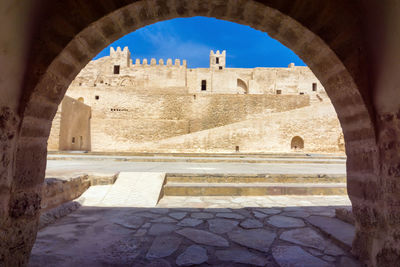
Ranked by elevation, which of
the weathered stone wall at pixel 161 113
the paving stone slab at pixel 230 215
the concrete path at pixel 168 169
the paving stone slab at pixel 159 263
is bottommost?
the paving stone slab at pixel 230 215

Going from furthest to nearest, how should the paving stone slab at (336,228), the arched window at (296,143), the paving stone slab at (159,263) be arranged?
the arched window at (296,143) → the paving stone slab at (336,228) → the paving stone slab at (159,263)

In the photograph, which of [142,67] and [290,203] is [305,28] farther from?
[142,67]

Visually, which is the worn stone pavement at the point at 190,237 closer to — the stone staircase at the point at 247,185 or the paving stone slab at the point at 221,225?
the paving stone slab at the point at 221,225

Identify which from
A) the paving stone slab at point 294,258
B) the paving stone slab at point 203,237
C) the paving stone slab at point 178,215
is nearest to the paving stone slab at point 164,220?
the paving stone slab at point 178,215

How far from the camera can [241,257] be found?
1977mm

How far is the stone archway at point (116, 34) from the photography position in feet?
5.00

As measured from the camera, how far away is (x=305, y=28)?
5.58ft

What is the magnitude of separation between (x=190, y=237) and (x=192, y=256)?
408mm

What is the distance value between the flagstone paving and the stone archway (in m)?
0.43

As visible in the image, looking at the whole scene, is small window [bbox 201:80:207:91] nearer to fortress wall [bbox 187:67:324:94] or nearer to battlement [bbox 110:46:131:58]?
fortress wall [bbox 187:67:324:94]

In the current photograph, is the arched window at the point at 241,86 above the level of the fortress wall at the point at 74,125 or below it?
above

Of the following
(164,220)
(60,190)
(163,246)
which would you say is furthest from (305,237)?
(60,190)

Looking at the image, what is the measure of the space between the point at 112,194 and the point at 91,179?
840 millimetres

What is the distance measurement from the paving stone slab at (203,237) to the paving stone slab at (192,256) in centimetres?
16
